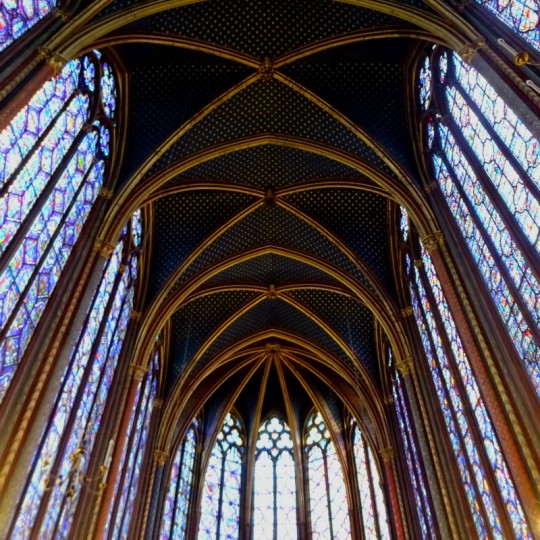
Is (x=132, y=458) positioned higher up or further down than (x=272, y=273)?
further down

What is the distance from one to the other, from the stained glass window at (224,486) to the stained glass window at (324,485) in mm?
2409

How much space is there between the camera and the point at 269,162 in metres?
16.0

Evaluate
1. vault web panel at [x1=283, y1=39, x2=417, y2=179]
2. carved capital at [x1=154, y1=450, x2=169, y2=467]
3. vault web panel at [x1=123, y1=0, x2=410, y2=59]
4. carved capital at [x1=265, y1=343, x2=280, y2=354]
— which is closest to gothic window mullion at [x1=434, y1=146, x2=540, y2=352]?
vault web panel at [x1=283, y1=39, x2=417, y2=179]

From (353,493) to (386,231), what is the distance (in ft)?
27.6

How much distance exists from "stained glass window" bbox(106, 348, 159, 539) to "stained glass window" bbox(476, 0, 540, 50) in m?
11.2

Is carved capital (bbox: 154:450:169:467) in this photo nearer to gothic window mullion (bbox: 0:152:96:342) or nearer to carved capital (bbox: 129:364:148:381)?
carved capital (bbox: 129:364:148:381)

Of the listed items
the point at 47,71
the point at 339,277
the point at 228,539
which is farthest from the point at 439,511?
the point at 47,71

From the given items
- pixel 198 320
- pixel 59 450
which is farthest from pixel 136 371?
pixel 198 320

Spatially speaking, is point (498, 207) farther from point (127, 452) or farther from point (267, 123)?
point (127, 452)

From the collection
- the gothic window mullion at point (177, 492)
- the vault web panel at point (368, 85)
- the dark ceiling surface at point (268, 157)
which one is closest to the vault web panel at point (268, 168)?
the dark ceiling surface at point (268, 157)

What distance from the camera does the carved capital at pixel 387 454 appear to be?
16656 millimetres

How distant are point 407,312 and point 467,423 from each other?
4.88m

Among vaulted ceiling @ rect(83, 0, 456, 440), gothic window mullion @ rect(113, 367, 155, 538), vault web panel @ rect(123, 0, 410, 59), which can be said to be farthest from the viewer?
gothic window mullion @ rect(113, 367, 155, 538)

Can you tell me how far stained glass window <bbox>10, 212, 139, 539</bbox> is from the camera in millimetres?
9507
